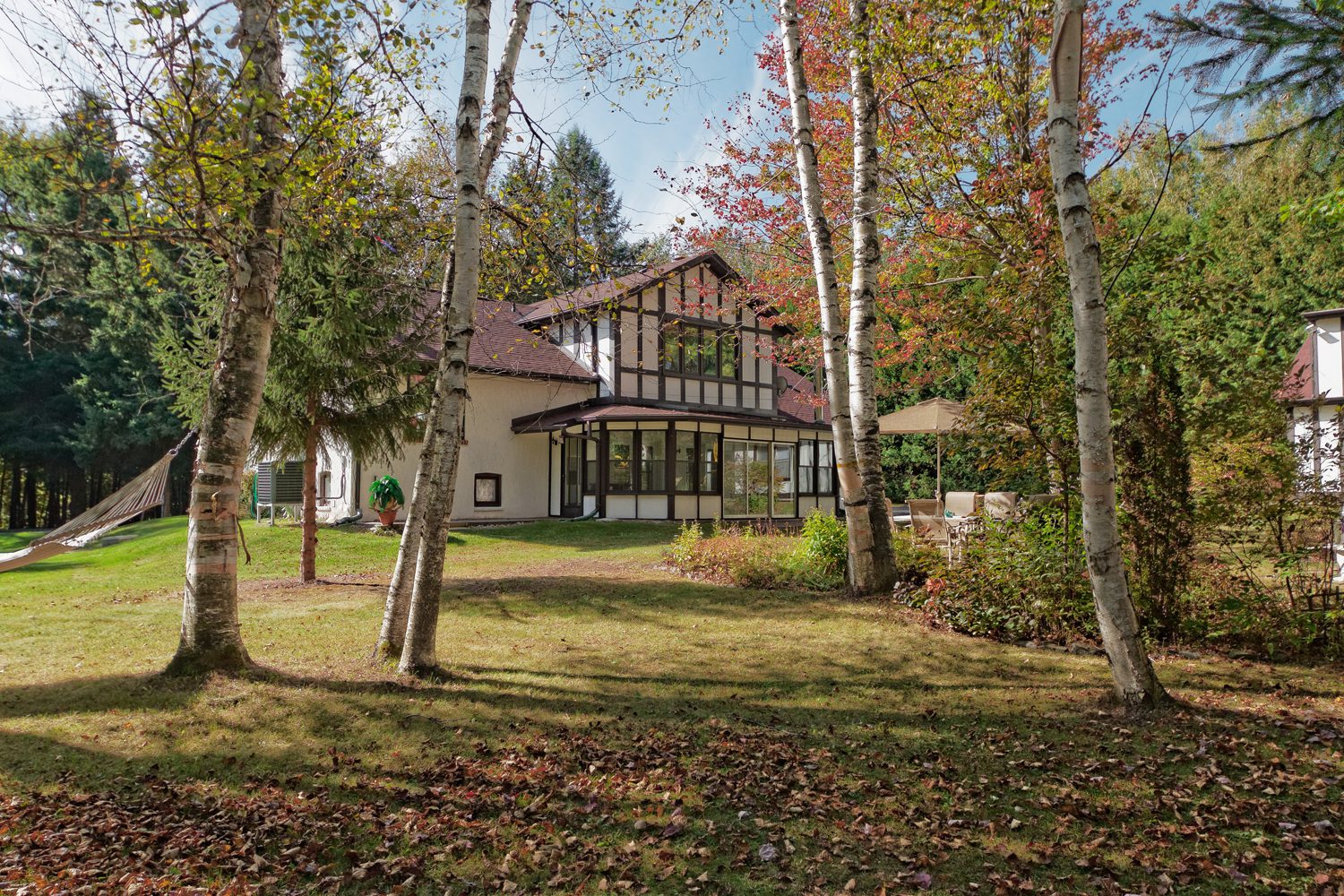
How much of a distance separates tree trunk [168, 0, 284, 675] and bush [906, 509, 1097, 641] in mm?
6687

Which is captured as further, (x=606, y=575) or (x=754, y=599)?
(x=606, y=575)

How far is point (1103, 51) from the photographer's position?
11.9 metres

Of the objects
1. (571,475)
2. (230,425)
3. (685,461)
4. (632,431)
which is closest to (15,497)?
(571,475)

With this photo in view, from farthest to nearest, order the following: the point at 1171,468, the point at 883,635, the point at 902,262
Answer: the point at 902,262
the point at 883,635
the point at 1171,468

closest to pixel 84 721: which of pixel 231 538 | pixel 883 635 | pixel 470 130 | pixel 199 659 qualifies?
pixel 199 659

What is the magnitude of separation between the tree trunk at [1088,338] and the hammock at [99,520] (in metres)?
7.74

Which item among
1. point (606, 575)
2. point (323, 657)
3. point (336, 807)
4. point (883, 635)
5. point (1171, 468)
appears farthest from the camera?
point (606, 575)

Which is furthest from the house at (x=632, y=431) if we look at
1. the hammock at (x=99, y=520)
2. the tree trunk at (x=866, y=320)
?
the hammock at (x=99, y=520)

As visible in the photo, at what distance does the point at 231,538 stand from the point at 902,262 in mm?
13627

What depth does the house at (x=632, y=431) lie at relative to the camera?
21.2 m

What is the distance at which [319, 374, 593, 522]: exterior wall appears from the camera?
2036 cm

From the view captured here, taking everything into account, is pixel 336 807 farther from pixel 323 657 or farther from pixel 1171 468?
pixel 1171 468

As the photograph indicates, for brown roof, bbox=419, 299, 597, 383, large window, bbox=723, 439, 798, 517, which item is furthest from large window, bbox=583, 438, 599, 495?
large window, bbox=723, 439, 798, 517

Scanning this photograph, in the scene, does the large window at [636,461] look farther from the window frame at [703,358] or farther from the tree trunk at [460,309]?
the tree trunk at [460,309]
